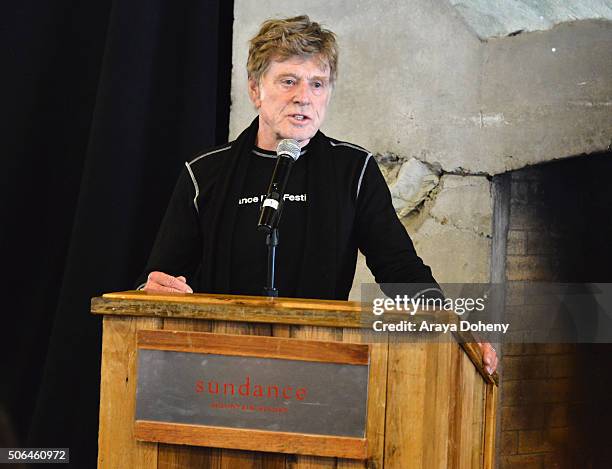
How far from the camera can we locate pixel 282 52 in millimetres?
2494

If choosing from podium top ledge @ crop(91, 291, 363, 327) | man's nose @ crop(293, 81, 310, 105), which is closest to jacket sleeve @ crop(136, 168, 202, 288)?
man's nose @ crop(293, 81, 310, 105)

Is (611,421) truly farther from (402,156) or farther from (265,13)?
(265,13)

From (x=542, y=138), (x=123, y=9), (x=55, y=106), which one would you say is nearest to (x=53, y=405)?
(x=55, y=106)

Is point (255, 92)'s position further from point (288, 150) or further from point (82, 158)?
point (82, 158)

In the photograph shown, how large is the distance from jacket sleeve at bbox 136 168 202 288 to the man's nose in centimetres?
39

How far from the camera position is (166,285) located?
6.78 ft

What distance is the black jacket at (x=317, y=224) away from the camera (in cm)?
242

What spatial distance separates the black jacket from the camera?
2422mm

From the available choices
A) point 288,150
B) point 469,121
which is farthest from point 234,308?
point 469,121

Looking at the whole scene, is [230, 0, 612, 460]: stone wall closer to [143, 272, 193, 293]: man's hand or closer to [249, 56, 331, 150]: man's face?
[249, 56, 331, 150]: man's face

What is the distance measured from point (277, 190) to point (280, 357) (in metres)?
0.42

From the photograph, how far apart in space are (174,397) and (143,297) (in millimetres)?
211

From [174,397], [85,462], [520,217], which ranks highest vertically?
[520,217]

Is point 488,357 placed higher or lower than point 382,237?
lower
